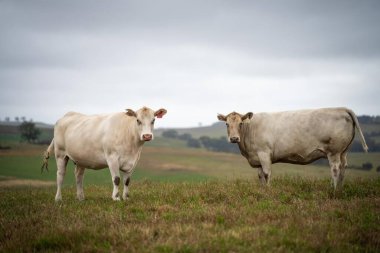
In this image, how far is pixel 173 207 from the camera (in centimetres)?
893

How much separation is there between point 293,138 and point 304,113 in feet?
3.09

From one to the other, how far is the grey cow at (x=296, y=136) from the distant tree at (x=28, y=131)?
105296 mm

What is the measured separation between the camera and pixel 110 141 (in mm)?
10961

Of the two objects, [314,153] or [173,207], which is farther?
[314,153]

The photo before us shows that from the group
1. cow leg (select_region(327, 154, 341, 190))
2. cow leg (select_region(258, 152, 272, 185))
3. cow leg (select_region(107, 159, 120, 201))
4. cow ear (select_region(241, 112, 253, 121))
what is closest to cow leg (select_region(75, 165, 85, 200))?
cow leg (select_region(107, 159, 120, 201))

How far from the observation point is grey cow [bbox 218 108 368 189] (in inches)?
454

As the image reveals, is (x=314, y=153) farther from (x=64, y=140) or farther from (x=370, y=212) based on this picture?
(x=64, y=140)

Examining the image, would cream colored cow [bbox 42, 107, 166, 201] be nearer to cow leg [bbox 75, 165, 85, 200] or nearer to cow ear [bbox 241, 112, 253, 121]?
cow leg [bbox 75, 165, 85, 200]

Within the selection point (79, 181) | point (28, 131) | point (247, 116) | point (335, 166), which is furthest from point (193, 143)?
point (335, 166)

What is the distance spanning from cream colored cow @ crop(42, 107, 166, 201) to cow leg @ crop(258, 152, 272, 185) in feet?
12.0

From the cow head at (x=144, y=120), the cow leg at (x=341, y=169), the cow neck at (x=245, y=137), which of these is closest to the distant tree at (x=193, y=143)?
the cow neck at (x=245, y=137)

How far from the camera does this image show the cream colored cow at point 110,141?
10.9 meters

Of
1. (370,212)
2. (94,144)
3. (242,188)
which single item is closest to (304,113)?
(242,188)

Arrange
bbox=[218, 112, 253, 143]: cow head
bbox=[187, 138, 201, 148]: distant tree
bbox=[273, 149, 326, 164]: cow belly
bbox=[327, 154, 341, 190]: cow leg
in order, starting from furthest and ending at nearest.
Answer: bbox=[187, 138, 201, 148]: distant tree < bbox=[218, 112, 253, 143]: cow head < bbox=[273, 149, 326, 164]: cow belly < bbox=[327, 154, 341, 190]: cow leg
